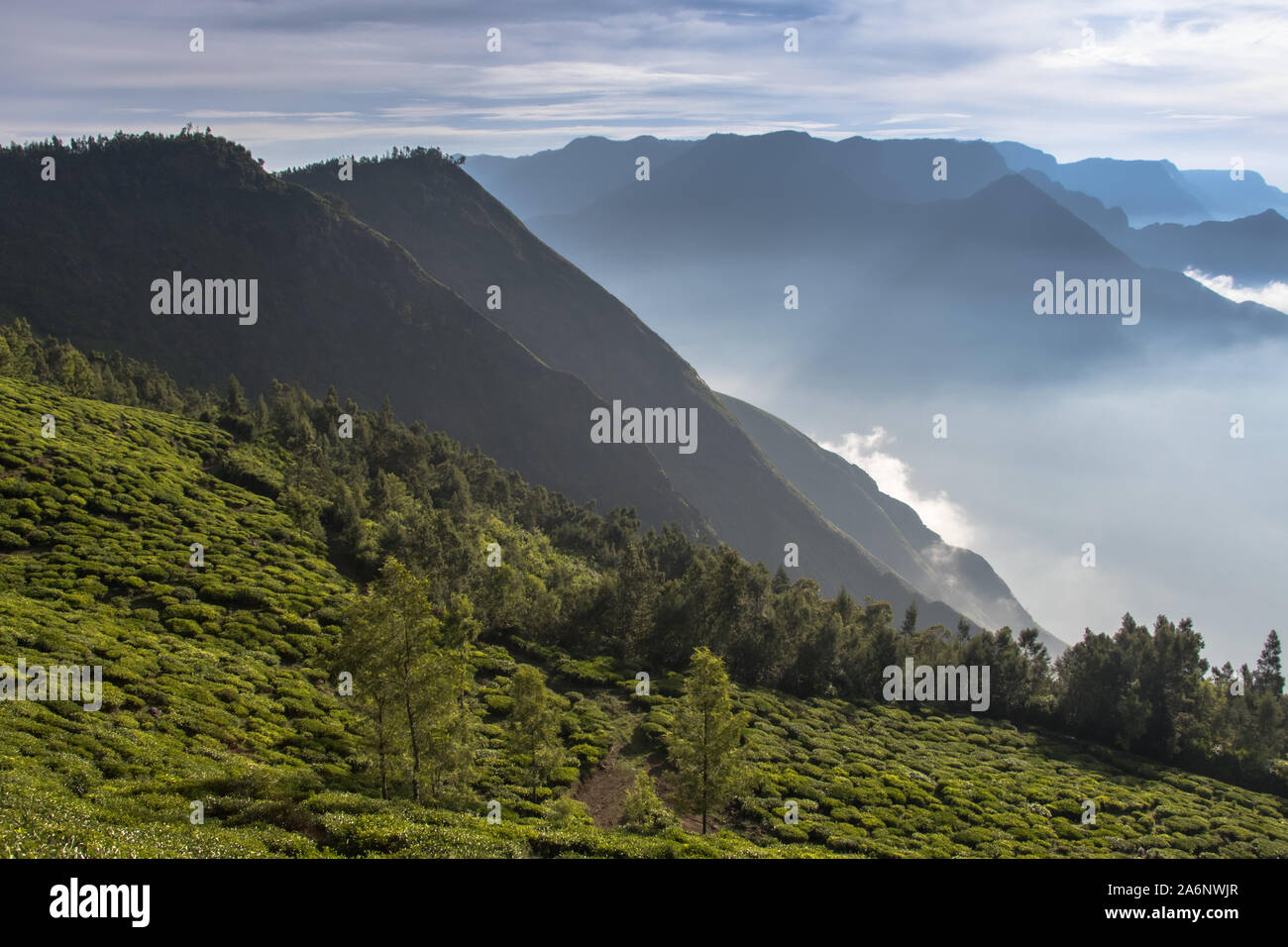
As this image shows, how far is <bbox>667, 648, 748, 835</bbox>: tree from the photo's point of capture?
37719 mm

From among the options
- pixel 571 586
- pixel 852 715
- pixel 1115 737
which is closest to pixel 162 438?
pixel 571 586

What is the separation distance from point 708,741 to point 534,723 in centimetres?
1105

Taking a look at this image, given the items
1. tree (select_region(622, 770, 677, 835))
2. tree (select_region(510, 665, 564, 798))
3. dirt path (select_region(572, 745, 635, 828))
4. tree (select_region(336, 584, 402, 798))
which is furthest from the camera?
dirt path (select_region(572, 745, 635, 828))

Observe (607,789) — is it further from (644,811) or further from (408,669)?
(408,669)

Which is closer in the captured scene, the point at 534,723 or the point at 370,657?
the point at 370,657

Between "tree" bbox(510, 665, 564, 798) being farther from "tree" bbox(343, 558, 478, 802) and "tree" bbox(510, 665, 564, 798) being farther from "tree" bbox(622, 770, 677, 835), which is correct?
"tree" bbox(343, 558, 478, 802)

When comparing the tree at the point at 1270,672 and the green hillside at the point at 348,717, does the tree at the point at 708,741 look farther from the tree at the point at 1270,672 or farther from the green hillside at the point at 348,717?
the tree at the point at 1270,672

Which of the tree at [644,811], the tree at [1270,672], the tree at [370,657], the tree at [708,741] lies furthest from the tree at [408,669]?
the tree at [1270,672]

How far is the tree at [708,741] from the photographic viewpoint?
37719 millimetres

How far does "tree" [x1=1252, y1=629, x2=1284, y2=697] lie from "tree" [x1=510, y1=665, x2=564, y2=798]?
9794 cm

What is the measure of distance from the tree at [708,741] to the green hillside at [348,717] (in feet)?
7.64

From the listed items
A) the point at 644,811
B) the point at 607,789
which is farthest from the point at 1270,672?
the point at 644,811

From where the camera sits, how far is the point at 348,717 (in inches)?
1770

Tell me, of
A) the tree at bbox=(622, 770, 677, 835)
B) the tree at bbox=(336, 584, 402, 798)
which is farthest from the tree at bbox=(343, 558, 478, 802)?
the tree at bbox=(622, 770, 677, 835)
